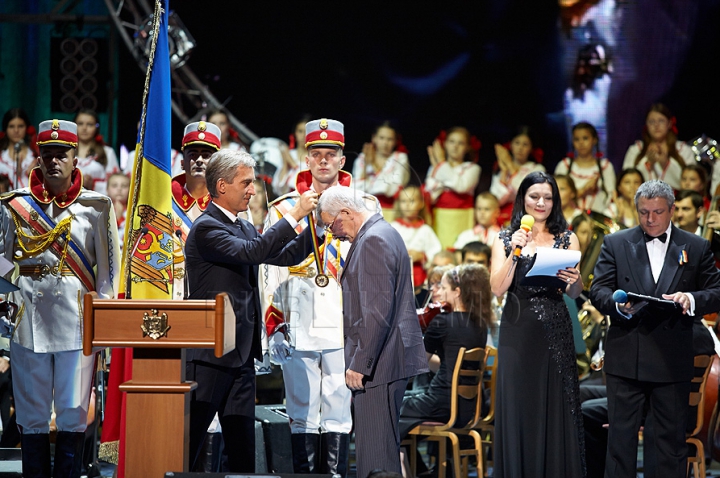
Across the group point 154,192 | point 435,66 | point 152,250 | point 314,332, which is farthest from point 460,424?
point 435,66

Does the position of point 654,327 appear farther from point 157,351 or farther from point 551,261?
point 157,351

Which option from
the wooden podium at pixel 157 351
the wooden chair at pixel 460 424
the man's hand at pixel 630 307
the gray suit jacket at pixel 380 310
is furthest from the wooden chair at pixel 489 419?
the wooden podium at pixel 157 351

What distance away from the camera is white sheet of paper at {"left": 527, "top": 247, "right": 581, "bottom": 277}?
3863mm

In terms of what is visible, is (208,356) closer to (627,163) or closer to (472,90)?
(472,90)

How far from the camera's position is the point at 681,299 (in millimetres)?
4023

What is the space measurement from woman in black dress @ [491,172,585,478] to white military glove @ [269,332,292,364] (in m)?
1.06

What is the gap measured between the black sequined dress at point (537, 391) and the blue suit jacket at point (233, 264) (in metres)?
1.20

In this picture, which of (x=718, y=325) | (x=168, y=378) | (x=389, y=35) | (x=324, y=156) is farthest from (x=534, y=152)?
(x=168, y=378)

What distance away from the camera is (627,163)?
27.2 feet

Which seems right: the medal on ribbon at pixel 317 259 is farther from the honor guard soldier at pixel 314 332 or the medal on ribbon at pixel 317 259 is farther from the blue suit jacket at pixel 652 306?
the blue suit jacket at pixel 652 306

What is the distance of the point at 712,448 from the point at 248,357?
9.44 ft

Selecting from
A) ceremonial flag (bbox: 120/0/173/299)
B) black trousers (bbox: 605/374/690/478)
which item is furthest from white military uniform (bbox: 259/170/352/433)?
black trousers (bbox: 605/374/690/478)

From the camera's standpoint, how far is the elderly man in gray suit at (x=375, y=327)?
134 inches

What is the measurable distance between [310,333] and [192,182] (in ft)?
3.53
